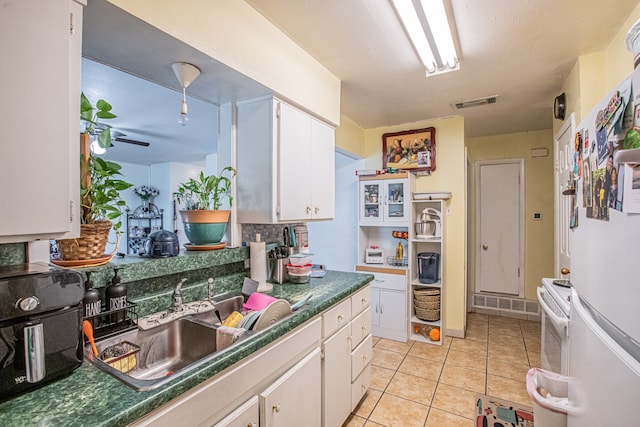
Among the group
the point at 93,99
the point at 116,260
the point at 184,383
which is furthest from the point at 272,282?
the point at 93,99

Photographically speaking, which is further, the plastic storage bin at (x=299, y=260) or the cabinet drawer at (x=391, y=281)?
the cabinet drawer at (x=391, y=281)

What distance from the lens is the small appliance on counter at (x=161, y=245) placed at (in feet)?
5.35

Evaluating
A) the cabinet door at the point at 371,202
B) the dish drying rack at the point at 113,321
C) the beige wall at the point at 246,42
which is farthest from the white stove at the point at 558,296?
the dish drying rack at the point at 113,321

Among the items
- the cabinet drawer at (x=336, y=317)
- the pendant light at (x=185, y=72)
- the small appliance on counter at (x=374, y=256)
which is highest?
the pendant light at (x=185, y=72)

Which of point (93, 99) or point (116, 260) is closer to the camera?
point (116, 260)

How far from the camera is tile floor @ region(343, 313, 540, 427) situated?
2.16 m

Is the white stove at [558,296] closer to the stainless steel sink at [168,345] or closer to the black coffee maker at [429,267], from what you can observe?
the black coffee maker at [429,267]

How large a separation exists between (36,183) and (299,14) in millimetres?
1541

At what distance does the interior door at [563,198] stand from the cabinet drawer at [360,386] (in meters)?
1.71

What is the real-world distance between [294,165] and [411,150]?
7.11 feet

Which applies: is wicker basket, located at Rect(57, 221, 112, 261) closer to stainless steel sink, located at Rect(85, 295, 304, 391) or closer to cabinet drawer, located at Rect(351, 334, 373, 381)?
stainless steel sink, located at Rect(85, 295, 304, 391)

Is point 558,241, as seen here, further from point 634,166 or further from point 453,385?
point 634,166

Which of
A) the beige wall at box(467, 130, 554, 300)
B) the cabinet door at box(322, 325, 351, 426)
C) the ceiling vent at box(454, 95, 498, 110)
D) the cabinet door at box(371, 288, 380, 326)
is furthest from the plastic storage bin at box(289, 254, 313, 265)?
the beige wall at box(467, 130, 554, 300)

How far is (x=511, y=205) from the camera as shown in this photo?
14.2 ft
